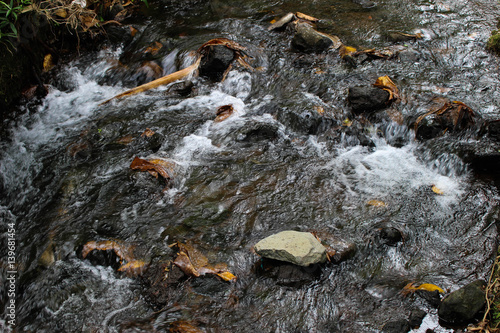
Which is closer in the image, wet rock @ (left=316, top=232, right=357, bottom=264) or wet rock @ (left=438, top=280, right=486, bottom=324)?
wet rock @ (left=438, top=280, right=486, bottom=324)

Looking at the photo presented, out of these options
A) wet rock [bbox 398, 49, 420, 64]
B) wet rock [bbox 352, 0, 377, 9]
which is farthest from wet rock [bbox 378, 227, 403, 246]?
wet rock [bbox 352, 0, 377, 9]

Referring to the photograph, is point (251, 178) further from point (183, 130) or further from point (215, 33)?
point (215, 33)

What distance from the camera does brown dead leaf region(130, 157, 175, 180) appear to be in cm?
438

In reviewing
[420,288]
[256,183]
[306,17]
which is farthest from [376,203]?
[306,17]

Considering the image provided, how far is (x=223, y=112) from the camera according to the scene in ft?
18.0

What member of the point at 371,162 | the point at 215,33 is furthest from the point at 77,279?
the point at 215,33

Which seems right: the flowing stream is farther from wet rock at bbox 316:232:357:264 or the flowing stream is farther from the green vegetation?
the green vegetation

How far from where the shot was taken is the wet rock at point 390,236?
351 cm

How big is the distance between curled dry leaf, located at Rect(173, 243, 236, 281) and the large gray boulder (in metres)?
0.35

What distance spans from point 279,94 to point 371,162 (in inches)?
73.5

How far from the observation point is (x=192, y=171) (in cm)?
454

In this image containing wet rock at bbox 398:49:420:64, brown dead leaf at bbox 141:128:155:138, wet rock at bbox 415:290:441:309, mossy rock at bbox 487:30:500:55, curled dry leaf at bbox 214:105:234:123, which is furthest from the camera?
wet rock at bbox 398:49:420:64

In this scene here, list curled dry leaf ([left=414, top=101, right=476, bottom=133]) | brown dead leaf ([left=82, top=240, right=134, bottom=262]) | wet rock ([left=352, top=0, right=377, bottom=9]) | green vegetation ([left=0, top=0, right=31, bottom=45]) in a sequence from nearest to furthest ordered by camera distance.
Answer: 1. brown dead leaf ([left=82, top=240, right=134, bottom=262])
2. curled dry leaf ([left=414, top=101, right=476, bottom=133])
3. green vegetation ([left=0, top=0, right=31, bottom=45])
4. wet rock ([left=352, top=0, right=377, bottom=9])

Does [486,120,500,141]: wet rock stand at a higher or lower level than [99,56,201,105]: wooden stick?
lower
